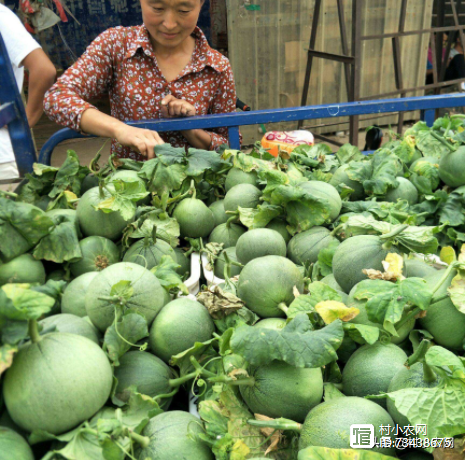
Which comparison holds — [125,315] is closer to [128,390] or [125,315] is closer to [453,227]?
[128,390]

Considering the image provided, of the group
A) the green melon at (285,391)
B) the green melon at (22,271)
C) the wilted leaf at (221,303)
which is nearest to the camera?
the green melon at (285,391)

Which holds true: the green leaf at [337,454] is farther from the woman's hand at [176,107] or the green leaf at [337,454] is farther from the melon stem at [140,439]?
the woman's hand at [176,107]

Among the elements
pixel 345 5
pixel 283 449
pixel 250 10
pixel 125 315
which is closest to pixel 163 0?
pixel 125 315

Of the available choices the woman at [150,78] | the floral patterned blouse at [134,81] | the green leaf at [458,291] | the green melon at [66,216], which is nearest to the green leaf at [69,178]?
the green melon at [66,216]

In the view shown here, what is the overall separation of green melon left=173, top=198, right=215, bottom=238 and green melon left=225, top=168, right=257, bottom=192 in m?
0.24

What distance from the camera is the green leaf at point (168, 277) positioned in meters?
1.47

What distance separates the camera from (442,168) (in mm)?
2258

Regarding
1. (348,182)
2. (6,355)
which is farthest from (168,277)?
(348,182)

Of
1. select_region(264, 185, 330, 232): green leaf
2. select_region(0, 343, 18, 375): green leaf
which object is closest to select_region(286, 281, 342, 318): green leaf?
select_region(264, 185, 330, 232): green leaf

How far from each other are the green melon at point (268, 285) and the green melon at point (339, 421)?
445mm

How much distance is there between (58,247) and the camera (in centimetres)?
163

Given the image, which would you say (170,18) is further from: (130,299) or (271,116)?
(130,299)

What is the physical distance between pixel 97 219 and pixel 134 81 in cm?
140

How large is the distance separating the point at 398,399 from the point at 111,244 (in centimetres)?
123
